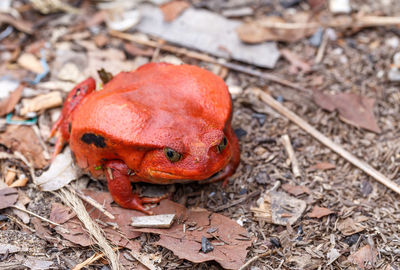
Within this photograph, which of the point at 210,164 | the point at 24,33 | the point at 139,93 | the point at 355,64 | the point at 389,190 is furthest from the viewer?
the point at 24,33

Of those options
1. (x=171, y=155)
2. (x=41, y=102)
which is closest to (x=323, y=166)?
(x=171, y=155)

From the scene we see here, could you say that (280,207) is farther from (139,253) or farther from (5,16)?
(5,16)

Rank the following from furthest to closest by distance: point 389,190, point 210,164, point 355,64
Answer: point 355,64 → point 389,190 → point 210,164

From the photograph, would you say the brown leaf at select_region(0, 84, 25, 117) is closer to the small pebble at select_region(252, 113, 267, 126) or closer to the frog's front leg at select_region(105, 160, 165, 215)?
the frog's front leg at select_region(105, 160, 165, 215)

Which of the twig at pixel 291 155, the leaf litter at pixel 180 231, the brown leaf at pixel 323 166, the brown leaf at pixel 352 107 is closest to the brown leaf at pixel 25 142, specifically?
the leaf litter at pixel 180 231

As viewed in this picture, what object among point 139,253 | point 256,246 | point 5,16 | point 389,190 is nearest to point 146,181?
point 139,253

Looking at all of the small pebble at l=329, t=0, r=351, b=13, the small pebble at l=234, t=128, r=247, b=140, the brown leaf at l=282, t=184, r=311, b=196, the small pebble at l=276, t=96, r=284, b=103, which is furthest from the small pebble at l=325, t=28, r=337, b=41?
the brown leaf at l=282, t=184, r=311, b=196
